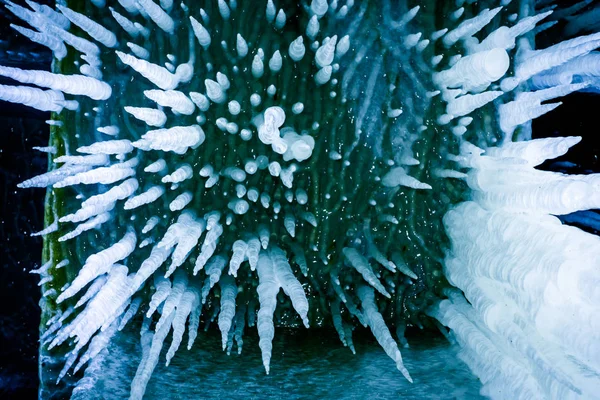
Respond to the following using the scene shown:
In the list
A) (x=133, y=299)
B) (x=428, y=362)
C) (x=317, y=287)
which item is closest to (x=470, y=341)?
(x=428, y=362)

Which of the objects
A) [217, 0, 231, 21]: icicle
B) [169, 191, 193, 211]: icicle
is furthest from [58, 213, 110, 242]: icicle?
[217, 0, 231, 21]: icicle

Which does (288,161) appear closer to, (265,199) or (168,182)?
(265,199)

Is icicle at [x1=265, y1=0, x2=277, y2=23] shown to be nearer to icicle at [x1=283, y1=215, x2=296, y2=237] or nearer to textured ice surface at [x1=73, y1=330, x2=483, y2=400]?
icicle at [x1=283, y1=215, x2=296, y2=237]

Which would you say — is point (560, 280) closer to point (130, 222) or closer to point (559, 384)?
point (559, 384)

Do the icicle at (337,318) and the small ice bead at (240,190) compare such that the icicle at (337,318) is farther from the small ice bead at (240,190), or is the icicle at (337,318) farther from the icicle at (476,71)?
the icicle at (476,71)

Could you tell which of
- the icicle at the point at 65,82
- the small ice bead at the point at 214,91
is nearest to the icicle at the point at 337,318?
the small ice bead at the point at 214,91

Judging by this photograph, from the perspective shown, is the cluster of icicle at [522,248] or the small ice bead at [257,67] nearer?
the cluster of icicle at [522,248]

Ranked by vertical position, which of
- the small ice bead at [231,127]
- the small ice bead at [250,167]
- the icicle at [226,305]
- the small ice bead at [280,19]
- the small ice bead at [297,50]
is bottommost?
the icicle at [226,305]

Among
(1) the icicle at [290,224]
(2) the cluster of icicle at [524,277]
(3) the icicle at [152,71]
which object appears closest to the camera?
(2) the cluster of icicle at [524,277]
